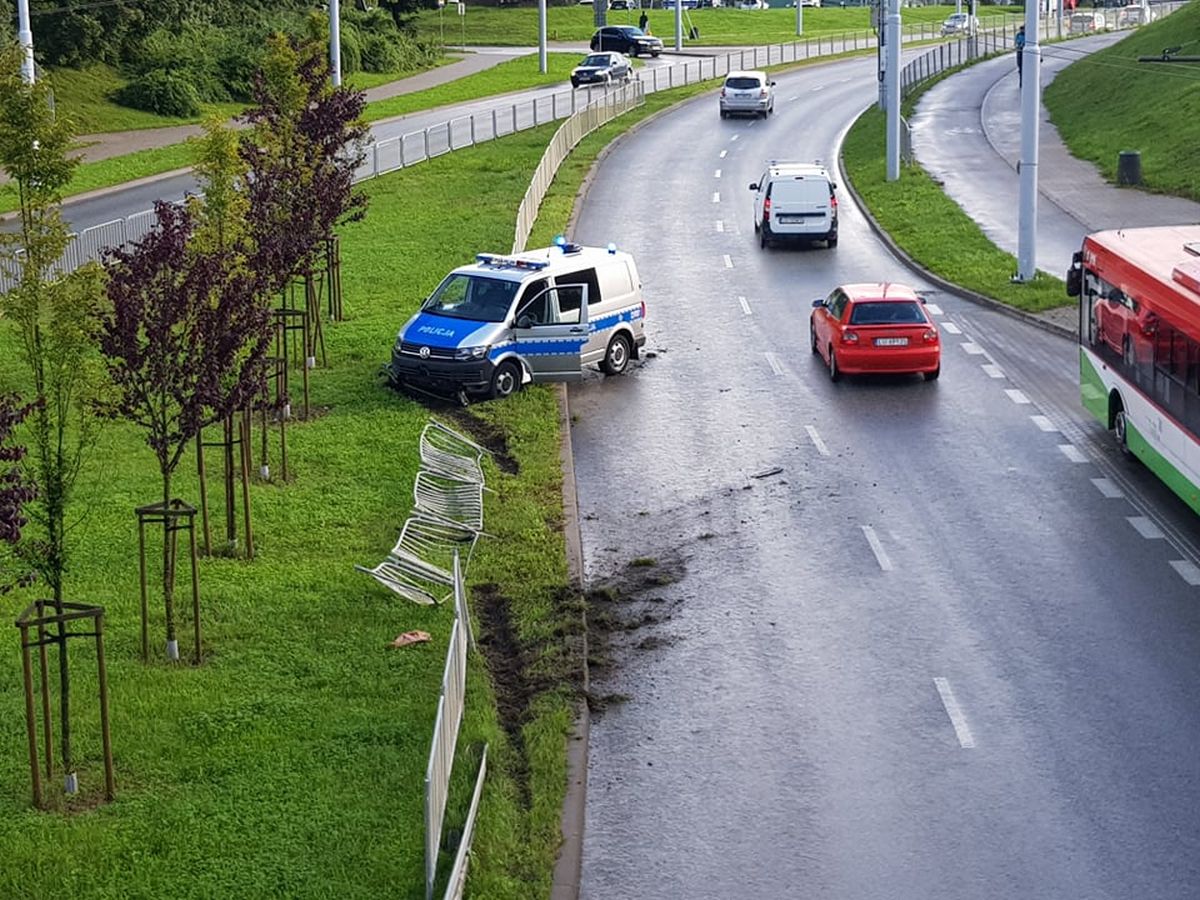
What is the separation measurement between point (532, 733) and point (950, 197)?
35.8m

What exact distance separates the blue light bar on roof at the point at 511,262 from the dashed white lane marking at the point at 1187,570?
12.7 metres

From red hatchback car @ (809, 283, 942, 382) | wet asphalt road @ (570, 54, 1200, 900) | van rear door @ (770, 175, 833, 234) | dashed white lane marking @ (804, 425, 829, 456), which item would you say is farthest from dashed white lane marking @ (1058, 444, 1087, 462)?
van rear door @ (770, 175, 833, 234)

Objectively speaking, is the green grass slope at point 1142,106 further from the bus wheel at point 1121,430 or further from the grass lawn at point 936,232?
the bus wheel at point 1121,430

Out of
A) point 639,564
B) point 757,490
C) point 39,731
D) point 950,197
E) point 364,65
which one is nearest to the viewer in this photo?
point 39,731

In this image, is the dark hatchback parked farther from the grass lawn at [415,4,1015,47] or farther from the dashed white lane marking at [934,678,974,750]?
Result: the dashed white lane marking at [934,678,974,750]

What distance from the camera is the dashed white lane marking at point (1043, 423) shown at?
25938 millimetres

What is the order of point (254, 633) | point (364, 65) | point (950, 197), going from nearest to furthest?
point (254, 633), point (950, 197), point (364, 65)

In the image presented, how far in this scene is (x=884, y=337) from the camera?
2848cm

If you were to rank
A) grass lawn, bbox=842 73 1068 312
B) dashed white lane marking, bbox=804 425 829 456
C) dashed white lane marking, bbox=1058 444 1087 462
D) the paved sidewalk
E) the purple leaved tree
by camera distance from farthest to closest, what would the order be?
1. the paved sidewalk
2. grass lawn, bbox=842 73 1068 312
3. dashed white lane marking, bbox=804 425 829 456
4. dashed white lane marking, bbox=1058 444 1087 462
5. the purple leaved tree

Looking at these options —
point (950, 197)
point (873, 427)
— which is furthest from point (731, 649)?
point (950, 197)

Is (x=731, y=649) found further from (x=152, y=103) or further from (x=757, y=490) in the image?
(x=152, y=103)

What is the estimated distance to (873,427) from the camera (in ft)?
85.9

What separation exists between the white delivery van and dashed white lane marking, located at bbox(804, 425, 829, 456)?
16.8 meters

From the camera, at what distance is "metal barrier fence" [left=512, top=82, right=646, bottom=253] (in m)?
42.4
